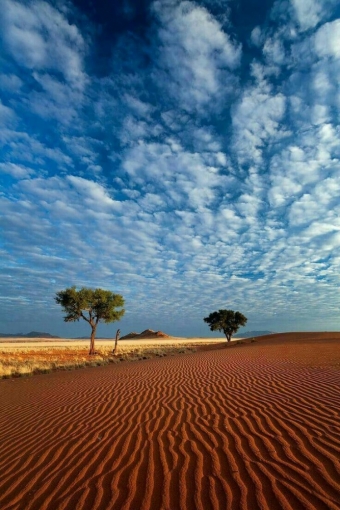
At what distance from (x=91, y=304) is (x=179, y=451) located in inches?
1290

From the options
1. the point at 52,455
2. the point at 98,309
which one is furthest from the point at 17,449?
the point at 98,309

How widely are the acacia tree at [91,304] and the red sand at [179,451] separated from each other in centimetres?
2652

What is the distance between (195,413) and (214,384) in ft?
11.1

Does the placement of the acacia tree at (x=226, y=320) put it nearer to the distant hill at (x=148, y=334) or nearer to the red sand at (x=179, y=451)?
the red sand at (x=179, y=451)

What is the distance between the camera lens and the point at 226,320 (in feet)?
186

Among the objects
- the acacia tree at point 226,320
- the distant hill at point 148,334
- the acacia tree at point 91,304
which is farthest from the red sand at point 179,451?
the distant hill at point 148,334

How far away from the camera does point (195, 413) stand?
253 inches

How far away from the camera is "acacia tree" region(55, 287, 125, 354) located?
113ft

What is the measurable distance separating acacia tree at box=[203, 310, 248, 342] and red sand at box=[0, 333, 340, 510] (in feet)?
159

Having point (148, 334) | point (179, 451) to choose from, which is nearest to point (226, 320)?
point (179, 451)

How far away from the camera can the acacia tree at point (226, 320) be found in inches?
2203

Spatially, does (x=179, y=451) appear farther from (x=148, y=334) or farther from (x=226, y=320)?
(x=148, y=334)

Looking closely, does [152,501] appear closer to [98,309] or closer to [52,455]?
[52,455]

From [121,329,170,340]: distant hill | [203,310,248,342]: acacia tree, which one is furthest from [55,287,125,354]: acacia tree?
[121,329,170,340]: distant hill
